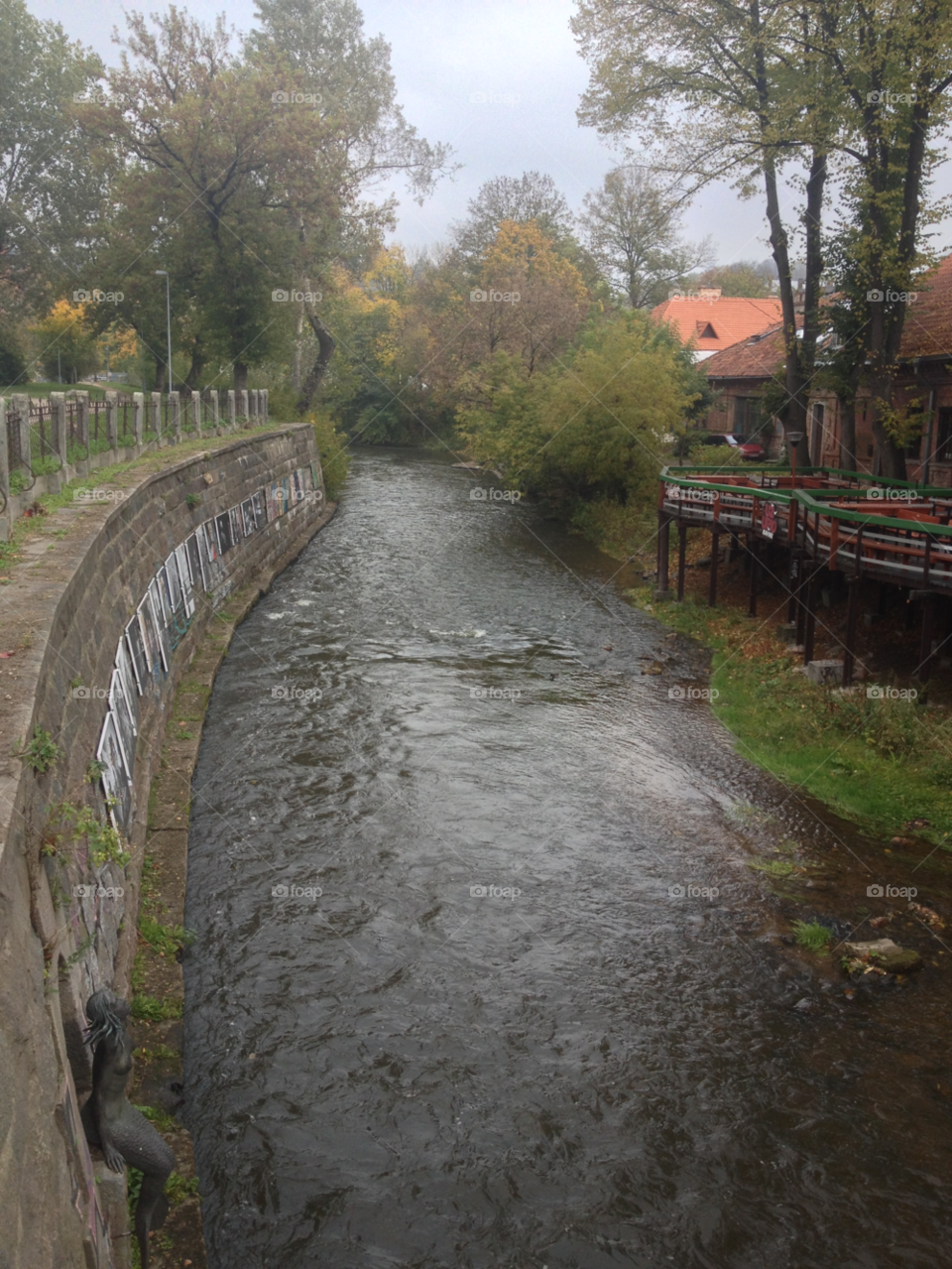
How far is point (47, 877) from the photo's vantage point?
561 cm

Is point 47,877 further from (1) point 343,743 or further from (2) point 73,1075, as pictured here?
(1) point 343,743

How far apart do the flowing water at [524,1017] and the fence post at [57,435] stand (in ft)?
13.0

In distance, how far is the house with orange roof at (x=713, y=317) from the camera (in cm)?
5203

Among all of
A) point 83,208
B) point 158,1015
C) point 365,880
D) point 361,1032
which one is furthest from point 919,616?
point 83,208

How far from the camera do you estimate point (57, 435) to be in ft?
45.0

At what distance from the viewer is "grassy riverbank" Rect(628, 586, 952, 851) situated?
11.9 m

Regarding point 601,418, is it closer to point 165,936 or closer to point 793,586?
point 793,586

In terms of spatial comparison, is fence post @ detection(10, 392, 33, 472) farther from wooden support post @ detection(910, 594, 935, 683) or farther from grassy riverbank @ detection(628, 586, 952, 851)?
wooden support post @ detection(910, 594, 935, 683)

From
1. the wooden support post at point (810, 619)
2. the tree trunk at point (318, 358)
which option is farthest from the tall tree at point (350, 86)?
the wooden support post at point (810, 619)

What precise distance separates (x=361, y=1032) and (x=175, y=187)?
96.3 feet

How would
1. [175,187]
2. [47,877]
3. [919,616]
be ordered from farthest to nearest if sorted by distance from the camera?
[175,187] → [919,616] → [47,877]

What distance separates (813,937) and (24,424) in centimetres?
1031

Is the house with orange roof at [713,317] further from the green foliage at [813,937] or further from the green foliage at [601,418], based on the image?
the green foliage at [813,937]

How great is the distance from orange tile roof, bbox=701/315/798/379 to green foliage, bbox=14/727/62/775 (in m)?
32.1
